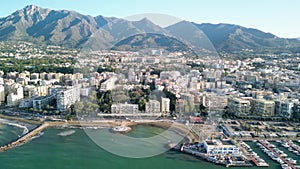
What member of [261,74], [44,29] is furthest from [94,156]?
[44,29]

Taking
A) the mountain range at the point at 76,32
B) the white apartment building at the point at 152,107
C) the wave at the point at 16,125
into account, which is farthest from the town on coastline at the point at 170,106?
the mountain range at the point at 76,32

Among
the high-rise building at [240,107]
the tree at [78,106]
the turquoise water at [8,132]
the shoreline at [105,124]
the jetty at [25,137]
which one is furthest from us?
the high-rise building at [240,107]

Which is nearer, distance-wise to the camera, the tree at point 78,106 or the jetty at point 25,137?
the jetty at point 25,137

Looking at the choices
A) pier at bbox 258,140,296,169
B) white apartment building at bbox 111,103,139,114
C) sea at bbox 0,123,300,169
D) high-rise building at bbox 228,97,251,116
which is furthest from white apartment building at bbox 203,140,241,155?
high-rise building at bbox 228,97,251,116

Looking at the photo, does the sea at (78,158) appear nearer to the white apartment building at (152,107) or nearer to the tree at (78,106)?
the white apartment building at (152,107)

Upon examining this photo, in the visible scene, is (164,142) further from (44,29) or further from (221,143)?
(44,29)

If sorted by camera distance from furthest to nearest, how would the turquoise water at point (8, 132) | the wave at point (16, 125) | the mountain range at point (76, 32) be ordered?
the mountain range at point (76, 32) → the wave at point (16, 125) → the turquoise water at point (8, 132)
